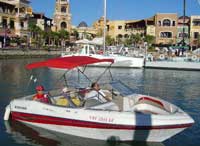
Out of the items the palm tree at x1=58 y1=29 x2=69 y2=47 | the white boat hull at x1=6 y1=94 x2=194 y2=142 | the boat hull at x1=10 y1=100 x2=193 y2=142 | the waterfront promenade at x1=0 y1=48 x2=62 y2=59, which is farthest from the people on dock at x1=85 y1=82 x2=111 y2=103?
the palm tree at x1=58 y1=29 x2=69 y2=47

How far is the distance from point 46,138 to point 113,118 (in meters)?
3.47

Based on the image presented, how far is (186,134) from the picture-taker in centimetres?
1864

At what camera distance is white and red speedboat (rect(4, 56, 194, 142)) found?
630 inches

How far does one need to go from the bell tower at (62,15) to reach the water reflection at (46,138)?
128 metres

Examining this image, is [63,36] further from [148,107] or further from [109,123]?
[109,123]

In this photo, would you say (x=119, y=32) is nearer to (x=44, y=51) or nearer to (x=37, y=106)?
(x=44, y=51)

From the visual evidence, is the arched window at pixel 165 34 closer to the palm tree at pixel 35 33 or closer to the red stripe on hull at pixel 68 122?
the palm tree at pixel 35 33

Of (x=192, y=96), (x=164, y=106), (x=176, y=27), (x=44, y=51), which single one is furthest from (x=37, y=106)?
(x=176, y=27)

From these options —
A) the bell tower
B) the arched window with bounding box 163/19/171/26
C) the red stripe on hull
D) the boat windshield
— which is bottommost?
the red stripe on hull

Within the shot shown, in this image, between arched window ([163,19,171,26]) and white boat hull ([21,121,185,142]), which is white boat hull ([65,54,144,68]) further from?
arched window ([163,19,171,26])

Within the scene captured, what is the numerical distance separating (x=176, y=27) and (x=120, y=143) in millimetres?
97927

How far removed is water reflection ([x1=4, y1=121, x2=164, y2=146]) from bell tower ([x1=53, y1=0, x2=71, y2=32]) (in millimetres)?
127611

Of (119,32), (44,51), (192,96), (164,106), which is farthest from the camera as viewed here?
(119,32)

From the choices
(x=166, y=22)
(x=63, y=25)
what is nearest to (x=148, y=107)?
(x=166, y=22)
